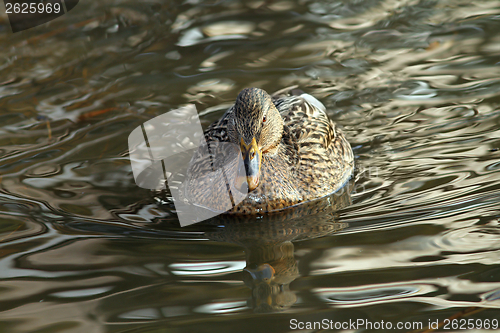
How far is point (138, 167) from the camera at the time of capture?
229 inches

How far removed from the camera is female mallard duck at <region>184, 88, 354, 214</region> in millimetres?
4754

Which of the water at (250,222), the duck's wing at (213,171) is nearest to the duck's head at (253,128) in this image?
the duck's wing at (213,171)

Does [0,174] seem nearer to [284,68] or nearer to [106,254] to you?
[106,254]

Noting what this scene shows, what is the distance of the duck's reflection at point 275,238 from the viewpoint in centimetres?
373

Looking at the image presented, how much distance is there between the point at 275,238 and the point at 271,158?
98 cm

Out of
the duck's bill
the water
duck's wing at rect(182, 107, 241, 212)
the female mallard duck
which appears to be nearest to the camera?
the water

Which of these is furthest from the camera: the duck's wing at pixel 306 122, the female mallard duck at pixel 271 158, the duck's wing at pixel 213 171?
the duck's wing at pixel 306 122

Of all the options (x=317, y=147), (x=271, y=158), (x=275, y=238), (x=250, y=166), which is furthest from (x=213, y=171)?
(x=317, y=147)

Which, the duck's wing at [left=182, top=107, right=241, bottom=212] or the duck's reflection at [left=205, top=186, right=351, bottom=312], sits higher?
the duck's wing at [left=182, top=107, right=241, bottom=212]

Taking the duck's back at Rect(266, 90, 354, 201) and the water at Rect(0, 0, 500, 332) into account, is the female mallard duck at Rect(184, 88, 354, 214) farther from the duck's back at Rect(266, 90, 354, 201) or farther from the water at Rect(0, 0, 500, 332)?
the water at Rect(0, 0, 500, 332)

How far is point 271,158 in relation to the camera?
17.2 ft

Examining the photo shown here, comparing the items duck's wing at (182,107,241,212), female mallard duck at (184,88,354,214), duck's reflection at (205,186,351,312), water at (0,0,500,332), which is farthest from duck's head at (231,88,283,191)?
water at (0,0,500,332)

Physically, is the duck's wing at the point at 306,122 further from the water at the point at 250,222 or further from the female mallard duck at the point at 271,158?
the water at the point at 250,222

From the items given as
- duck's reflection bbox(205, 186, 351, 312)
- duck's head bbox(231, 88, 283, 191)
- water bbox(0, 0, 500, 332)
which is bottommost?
duck's reflection bbox(205, 186, 351, 312)
